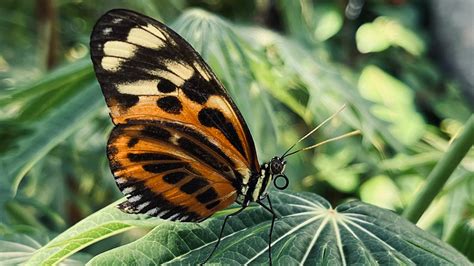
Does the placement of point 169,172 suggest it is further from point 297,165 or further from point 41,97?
point 297,165

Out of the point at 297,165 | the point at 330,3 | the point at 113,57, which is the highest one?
the point at 330,3

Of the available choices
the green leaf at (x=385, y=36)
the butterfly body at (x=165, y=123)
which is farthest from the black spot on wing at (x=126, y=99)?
the green leaf at (x=385, y=36)

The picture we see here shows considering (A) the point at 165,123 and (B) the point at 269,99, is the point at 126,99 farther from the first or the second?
(B) the point at 269,99

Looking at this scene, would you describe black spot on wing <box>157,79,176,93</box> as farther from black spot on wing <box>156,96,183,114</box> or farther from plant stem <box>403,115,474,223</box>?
plant stem <box>403,115,474,223</box>

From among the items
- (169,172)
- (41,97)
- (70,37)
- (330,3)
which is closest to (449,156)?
(169,172)

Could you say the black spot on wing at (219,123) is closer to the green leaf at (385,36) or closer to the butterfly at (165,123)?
the butterfly at (165,123)

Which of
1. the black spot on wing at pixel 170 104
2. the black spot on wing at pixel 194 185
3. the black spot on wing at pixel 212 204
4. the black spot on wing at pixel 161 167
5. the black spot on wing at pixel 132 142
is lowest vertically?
the black spot on wing at pixel 212 204

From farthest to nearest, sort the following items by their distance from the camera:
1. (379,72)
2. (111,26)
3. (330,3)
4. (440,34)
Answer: (440,34) → (330,3) → (379,72) → (111,26)
